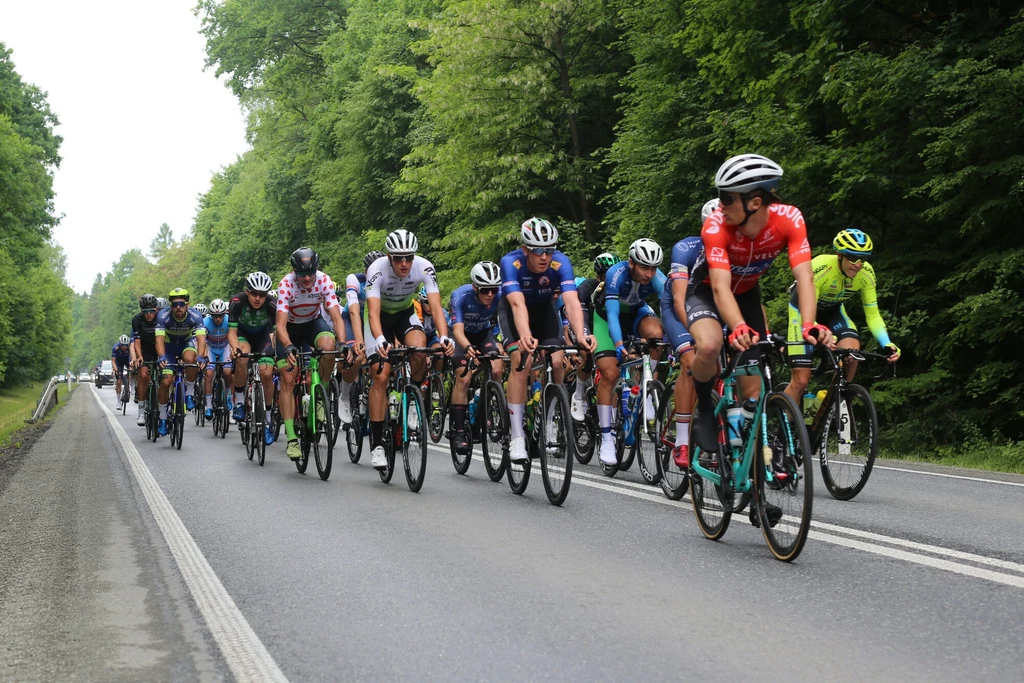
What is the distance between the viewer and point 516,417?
29.4ft

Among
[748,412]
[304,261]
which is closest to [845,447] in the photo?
[748,412]

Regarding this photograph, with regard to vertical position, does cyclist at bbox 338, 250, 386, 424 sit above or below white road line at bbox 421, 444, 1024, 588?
above

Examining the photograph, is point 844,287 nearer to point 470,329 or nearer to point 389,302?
point 470,329

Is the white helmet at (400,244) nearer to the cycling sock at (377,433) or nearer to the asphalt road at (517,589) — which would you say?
the cycling sock at (377,433)

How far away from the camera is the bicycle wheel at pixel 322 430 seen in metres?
10.8

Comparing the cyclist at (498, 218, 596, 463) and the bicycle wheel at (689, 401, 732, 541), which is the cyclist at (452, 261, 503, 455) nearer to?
the cyclist at (498, 218, 596, 463)

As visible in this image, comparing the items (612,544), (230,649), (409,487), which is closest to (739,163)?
(612,544)

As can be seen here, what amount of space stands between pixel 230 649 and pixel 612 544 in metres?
2.74

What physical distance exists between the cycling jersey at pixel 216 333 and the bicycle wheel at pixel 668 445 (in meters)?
11.8

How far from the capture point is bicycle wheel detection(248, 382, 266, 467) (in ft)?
42.1

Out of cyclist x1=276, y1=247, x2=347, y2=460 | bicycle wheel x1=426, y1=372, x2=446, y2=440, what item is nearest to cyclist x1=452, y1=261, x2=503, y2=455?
cyclist x1=276, y1=247, x2=347, y2=460

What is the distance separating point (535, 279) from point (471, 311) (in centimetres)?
192

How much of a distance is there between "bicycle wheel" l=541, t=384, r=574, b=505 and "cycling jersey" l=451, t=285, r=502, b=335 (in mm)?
2648

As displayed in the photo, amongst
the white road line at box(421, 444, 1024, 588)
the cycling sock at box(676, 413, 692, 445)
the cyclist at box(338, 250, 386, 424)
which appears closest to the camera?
the white road line at box(421, 444, 1024, 588)
